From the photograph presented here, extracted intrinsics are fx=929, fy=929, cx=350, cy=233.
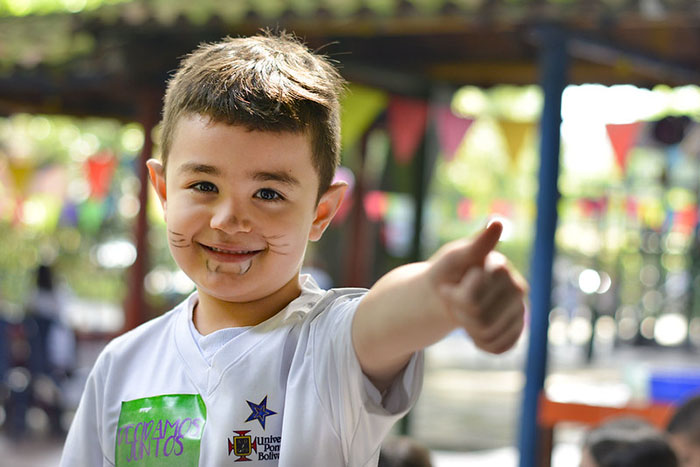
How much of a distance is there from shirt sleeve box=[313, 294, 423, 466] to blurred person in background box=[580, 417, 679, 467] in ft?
4.49

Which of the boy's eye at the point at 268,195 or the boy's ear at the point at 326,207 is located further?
the boy's ear at the point at 326,207

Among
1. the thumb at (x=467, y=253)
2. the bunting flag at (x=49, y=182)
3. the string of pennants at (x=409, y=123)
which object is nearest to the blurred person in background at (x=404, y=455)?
the thumb at (x=467, y=253)

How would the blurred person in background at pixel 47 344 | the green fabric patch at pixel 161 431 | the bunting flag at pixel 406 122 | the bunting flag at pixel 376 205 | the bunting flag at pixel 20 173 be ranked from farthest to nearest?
the bunting flag at pixel 20 173 → the bunting flag at pixel 376 205 → the blurred person in background at pixel 47 344 → the bunting flag at pixel 406 122 → the green fabric patch at pixel 161 431

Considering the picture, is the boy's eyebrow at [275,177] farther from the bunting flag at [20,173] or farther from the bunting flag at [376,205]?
the bunting flag at [20,173]

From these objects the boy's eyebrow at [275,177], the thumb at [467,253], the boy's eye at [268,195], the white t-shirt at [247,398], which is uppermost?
the boy's eyebrow at [275,177]

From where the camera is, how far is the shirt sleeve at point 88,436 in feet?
4.36

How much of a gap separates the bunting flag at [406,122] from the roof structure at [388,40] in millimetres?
105

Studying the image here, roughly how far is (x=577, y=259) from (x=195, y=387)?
15855 mm

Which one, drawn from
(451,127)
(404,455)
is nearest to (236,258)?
(404,455)

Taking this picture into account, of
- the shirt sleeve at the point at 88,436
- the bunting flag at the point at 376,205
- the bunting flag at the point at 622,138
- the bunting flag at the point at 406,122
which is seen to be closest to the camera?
the shirt sleeve at the point at 88,436

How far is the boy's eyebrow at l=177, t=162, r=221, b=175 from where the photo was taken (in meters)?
1.18

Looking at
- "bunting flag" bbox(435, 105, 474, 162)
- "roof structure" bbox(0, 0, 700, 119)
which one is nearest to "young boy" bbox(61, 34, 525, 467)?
"roof structure" bbox(0, 0, 700, 119)

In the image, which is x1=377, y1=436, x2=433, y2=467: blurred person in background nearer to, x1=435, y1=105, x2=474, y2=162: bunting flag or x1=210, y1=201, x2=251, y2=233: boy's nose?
x1=210, y1=201, x2=251, y2=233: boy's nose

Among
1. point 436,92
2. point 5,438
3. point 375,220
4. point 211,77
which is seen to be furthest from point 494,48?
point 5,438
